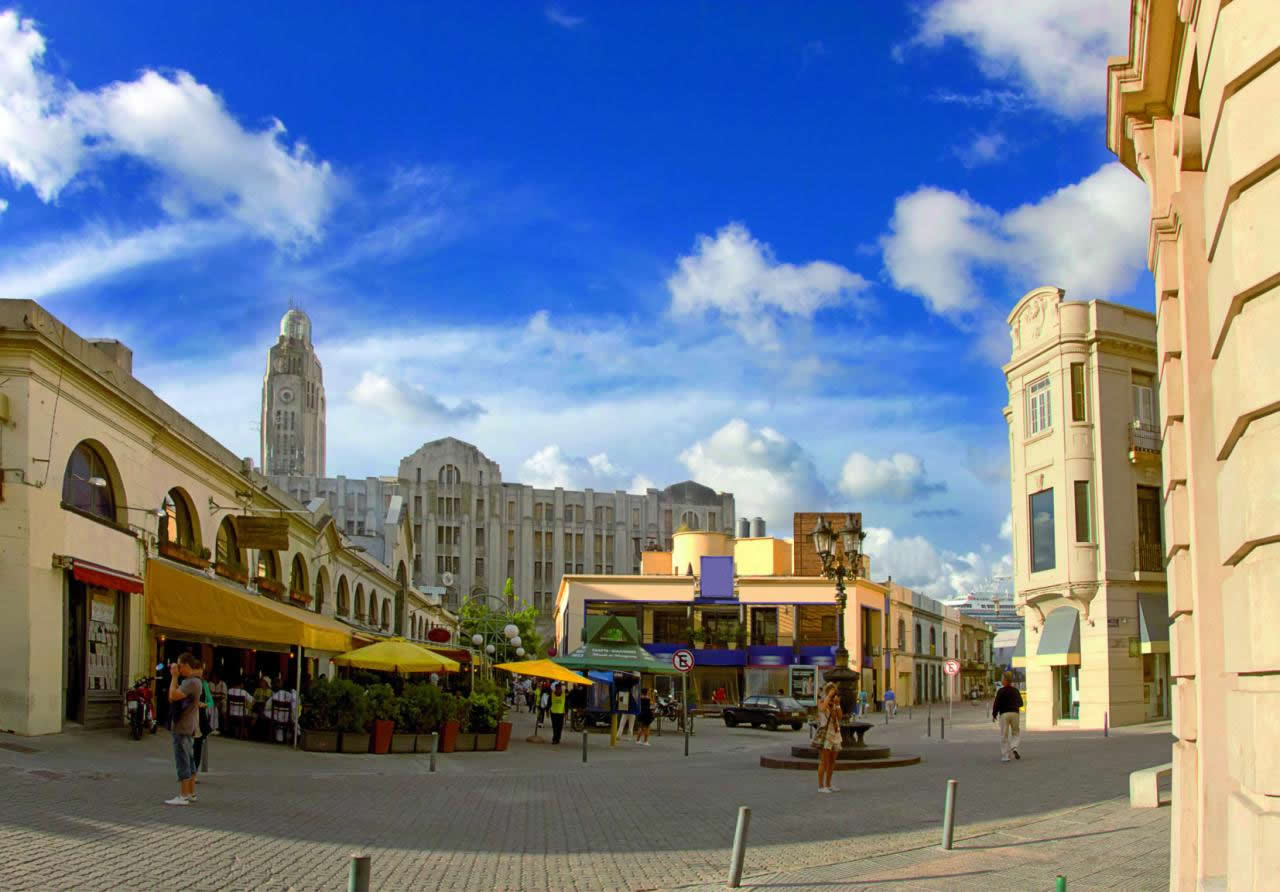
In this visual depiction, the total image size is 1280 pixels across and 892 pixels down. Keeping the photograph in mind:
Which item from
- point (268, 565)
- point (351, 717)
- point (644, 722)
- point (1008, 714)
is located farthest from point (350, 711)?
point (268, 565)

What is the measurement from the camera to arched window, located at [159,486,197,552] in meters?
27.3

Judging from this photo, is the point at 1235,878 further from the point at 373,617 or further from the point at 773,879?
the point at 373,617

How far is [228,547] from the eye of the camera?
106 ft

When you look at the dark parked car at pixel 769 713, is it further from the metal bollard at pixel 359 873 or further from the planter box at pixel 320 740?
the metal bollard at pixel 359 873

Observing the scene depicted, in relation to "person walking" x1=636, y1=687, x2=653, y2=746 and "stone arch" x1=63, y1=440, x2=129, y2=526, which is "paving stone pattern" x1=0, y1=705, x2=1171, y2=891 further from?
"person walking" x1=636, y1=687, x2=653, y2=746

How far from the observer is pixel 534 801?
17219mm

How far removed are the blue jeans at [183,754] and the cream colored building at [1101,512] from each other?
30913 millimetres

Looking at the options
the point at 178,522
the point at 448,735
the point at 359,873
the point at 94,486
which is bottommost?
the point at 448,735

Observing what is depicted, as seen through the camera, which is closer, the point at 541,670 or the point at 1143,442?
the point at 541,670

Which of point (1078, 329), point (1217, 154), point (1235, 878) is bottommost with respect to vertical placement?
point (1235, 878)

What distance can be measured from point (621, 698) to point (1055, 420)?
16.3 metres

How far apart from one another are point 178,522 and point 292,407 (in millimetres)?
131447

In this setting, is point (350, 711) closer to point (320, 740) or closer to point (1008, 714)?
point (320, 740)

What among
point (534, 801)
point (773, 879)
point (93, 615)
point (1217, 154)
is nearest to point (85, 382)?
point (93, 615)
